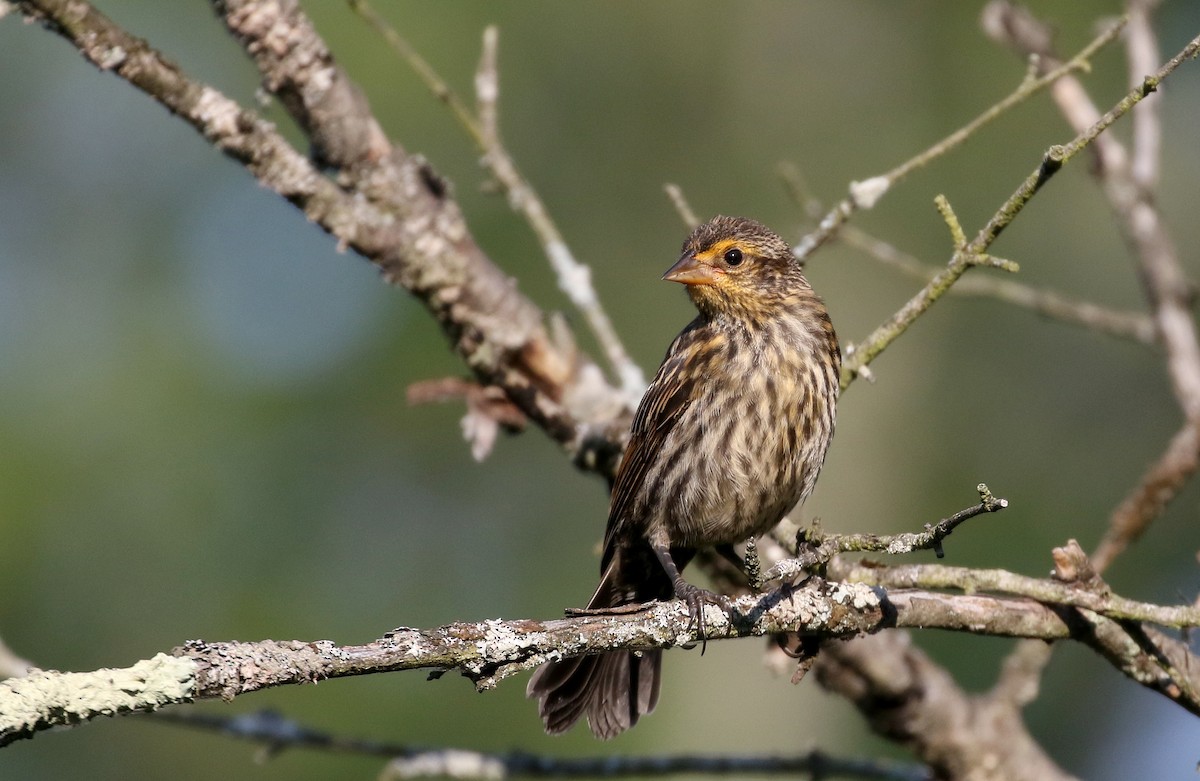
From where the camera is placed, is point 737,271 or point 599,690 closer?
point 599,690

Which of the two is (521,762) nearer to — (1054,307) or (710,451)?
(710,451)

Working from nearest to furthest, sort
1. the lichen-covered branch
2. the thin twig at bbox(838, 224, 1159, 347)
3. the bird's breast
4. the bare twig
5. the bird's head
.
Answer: the bare twig → the lichen-covered branch → the bird's breast → the bird's head → the thin twig at bbox(838, 224, 1159, 347)

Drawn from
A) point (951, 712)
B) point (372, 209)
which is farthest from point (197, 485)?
point (951, 712)

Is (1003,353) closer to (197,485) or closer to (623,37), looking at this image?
(623,37)

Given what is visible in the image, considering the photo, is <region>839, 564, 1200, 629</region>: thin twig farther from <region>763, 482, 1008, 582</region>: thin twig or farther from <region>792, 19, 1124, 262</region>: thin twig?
<region>792, 19, 1124, 262</region>: thin twig

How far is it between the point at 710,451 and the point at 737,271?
0.71 m

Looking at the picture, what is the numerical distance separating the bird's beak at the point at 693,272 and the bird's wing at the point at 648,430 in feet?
0.83

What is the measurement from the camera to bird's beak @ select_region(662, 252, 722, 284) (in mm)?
4414

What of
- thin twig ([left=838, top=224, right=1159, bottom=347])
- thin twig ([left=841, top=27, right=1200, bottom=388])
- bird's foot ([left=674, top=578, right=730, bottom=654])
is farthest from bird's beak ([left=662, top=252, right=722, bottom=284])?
bird's foot ([left=674, top=578, right=730, bottom=654])

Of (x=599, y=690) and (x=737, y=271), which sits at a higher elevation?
(x=737, y=271)

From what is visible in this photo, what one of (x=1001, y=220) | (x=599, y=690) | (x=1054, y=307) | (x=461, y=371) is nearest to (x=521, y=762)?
(x=599, y=690)

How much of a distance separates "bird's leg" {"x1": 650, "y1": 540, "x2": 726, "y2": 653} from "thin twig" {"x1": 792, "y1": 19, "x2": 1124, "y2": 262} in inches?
41.5

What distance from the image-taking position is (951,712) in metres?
4.10

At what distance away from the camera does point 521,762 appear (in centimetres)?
408
